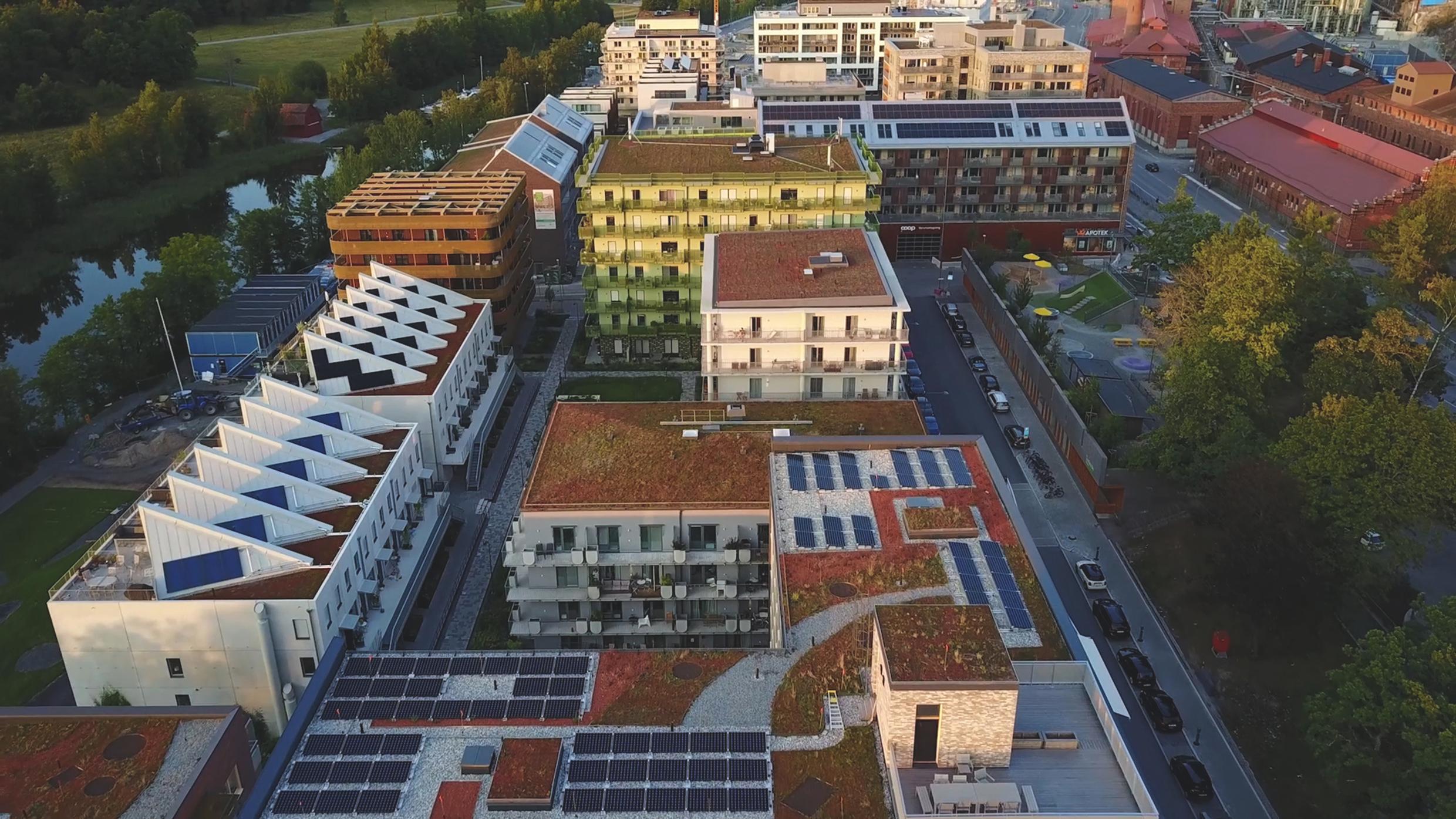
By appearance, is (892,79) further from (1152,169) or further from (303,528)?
(303,528)

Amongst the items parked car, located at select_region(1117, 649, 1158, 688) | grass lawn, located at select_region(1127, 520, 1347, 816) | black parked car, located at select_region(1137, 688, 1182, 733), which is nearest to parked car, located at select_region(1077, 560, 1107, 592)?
grass lawn, located at select_region(1127, 520, 1347, 816)

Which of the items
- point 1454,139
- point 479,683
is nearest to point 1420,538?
point 479,683

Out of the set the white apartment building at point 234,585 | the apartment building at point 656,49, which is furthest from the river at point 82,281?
the apartment building at point 656,49

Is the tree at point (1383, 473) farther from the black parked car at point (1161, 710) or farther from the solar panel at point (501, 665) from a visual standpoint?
the solar panel at point (501, 665)

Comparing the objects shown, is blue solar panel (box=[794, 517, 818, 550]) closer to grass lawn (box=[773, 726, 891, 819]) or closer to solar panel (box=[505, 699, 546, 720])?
grass lawn (box=[773, 726, 891, 819])

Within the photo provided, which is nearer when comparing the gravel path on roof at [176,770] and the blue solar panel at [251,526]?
the gravel path on roof at [176,770]
